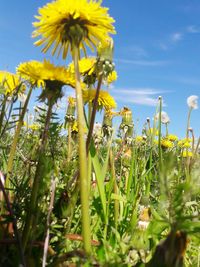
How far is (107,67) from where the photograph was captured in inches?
62.3

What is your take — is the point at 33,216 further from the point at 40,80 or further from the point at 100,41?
the point at 100,41

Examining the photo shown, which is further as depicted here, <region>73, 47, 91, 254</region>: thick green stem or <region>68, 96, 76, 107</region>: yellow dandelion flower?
<region>68, 96, 76, 107</region>: yellow dandelion flower

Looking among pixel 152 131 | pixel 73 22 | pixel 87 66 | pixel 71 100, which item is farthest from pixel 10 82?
pixel 152 131

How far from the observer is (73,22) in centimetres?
142

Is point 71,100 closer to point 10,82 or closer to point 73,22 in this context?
point 10,82

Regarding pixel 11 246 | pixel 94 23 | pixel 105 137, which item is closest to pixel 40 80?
pixel 94 23

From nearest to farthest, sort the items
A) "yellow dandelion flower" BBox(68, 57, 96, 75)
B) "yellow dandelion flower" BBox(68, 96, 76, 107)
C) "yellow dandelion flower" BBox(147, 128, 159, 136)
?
"yellow dandelion flower" BBox(68, 57, 96, 75)
"yellow dandelion flower" BBox(147, 128, 159, 136)
"yellow dandelion flower" BBox(68, 96, 76, 107)

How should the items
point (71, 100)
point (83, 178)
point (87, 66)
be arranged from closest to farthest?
point (83, 178) < point (87, 66) < point (71, 100)

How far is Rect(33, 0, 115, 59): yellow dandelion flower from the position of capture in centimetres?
140

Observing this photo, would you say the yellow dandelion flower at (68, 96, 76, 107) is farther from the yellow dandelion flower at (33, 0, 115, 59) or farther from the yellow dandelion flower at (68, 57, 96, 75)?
the yellow dandelion flower at (33, 0, 115, 59)

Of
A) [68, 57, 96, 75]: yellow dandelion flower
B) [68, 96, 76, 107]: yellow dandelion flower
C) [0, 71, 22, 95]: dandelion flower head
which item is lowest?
[0, 71, 22, 95]: dandelion flower head

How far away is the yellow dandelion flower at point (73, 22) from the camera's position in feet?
4.58

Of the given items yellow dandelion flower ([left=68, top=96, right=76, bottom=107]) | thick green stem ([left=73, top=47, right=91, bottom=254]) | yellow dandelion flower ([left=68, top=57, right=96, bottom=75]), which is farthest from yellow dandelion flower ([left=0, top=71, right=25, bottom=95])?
yellow dandelion flower ([left=68, top=96, right=76, bottom=107])

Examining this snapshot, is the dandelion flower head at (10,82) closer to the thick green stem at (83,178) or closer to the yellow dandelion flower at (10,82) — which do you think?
the yellow dandelion flower at (10,82)
